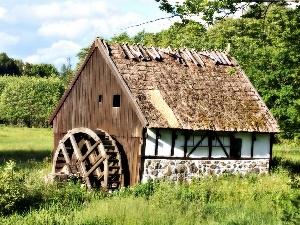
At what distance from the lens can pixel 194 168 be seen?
20.7 metres

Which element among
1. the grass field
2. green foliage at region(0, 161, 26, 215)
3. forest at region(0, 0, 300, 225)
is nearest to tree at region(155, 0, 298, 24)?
forest at region(0, 0, 300, 225)

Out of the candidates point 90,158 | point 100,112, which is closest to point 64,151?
point 90,158

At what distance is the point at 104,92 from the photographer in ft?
71.6

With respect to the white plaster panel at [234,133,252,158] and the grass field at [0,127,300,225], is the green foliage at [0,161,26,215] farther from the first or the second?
the white plaster panel at [234,133,252,158]

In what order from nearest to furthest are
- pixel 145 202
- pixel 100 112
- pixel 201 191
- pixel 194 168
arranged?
pixel 145 202 → pixel 201 191 → pixel 194 168 → pixel 100 112

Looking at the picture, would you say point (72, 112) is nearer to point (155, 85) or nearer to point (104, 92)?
point (104, 92)

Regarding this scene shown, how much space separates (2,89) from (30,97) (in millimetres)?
9635

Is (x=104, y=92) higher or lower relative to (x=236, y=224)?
higher

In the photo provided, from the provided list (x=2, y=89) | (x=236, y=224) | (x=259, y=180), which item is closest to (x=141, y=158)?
(x=259, y=180)

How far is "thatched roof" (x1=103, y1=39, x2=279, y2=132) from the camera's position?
20250 mm

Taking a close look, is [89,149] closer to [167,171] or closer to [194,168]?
[167,171]

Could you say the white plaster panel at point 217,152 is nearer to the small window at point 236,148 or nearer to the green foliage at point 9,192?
the small window at point 236,148

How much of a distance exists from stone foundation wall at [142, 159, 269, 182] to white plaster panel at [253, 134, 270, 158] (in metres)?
0.26

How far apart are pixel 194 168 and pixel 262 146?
384 cm
